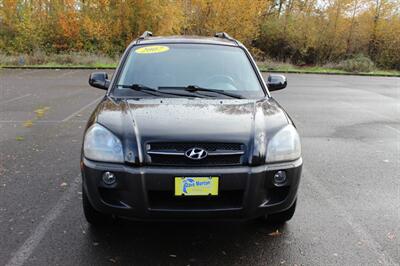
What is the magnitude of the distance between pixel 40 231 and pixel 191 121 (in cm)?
158

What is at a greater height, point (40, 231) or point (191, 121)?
point (191, 121)

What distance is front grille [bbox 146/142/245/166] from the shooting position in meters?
2.80

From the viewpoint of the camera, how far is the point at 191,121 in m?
3.04

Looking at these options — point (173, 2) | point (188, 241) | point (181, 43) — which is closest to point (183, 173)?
point (188, 241)

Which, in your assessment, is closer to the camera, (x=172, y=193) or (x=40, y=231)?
(x=172, y=193)

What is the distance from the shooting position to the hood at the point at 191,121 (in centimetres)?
285

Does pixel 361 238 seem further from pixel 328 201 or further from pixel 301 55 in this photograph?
pixel 301 55

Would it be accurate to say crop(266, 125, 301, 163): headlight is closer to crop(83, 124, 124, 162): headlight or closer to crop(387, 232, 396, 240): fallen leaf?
crop(83, 124, 124, 162): headlight

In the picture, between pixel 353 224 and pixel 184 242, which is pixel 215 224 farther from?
pixel 353 224

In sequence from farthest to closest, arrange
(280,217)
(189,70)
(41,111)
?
(41,111)
(189,70)
(280,217)

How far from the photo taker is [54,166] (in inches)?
201

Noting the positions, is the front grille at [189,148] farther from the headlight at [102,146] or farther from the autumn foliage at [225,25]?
the autumn foliage at [225,25]

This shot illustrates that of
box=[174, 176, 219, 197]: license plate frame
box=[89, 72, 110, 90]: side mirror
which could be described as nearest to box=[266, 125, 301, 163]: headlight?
box=[174, 176, 219, 197]: license plate frame

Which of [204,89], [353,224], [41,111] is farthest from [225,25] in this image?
[353,224]
